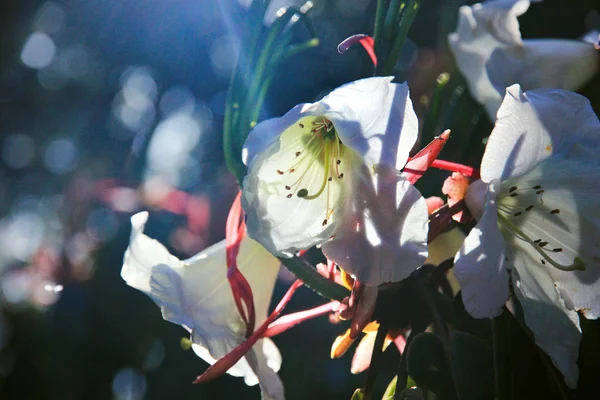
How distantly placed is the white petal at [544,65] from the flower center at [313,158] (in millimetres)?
221

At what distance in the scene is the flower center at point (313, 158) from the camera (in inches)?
24.8

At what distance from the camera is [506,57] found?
769 mm

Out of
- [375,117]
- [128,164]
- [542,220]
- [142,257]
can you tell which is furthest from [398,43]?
[128,164]

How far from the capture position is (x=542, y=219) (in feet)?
2.04

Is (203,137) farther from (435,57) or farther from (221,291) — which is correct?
(221,291)

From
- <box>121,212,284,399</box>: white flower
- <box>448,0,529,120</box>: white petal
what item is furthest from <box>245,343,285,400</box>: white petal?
<box>448,0,529,120</box>: white petal

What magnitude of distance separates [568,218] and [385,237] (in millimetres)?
203

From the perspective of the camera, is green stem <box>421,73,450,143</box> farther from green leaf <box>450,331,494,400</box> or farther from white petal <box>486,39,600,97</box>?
green leaf <box>450,331,494,400</box>

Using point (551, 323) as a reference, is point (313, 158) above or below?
above

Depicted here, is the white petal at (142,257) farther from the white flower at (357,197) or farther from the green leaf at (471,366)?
the green leaf at (471,366)

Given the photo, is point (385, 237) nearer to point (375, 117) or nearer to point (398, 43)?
point (375, 117)

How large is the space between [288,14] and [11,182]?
2.43m

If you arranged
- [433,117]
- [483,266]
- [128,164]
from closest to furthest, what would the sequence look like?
[483,266], [433,117], [128,164]

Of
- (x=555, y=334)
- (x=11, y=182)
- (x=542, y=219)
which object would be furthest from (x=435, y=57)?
(x=11, y=182)
